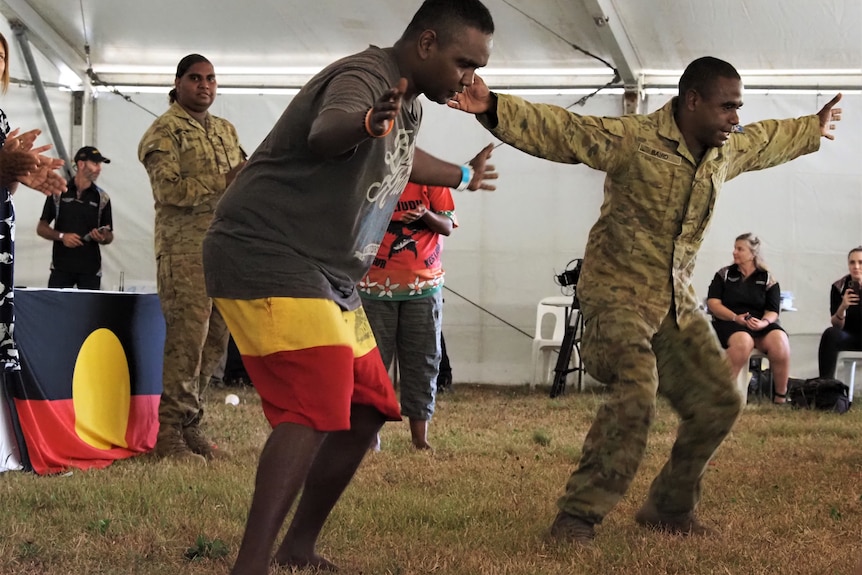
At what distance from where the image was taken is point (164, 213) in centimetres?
597

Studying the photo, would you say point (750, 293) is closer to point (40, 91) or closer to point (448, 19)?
point (40, 91)

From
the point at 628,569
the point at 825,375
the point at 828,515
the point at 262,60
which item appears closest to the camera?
the point at 628,569

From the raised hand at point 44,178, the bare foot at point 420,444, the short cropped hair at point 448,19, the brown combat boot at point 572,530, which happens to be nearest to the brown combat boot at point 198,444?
the bare foot at point 420,444

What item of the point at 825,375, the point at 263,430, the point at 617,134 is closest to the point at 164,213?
the point at 263,430

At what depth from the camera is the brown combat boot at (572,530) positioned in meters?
3.98

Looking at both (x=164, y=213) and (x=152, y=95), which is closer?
A: (x=164, y=213)

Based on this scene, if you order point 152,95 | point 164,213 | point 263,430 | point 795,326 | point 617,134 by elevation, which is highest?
point 152,95

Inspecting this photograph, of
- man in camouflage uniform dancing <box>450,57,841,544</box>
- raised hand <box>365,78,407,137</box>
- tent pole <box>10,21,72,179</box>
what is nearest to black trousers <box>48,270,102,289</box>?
tent pole <box>10,21,72,179</box>

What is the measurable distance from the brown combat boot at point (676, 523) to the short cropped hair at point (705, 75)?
5.53 ft

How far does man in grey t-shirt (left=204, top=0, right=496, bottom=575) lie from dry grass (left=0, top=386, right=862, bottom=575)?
737 mm

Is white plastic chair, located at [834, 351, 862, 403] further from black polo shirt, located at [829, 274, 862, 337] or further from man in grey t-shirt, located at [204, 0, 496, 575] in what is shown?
man in grey t-shirt, located at [204, 0, 496, 575]

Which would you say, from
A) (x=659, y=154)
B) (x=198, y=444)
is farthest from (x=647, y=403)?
(x=198, y=444)

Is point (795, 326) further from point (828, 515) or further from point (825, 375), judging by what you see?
point (828, 515)

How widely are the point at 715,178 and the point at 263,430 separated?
4.11 m
